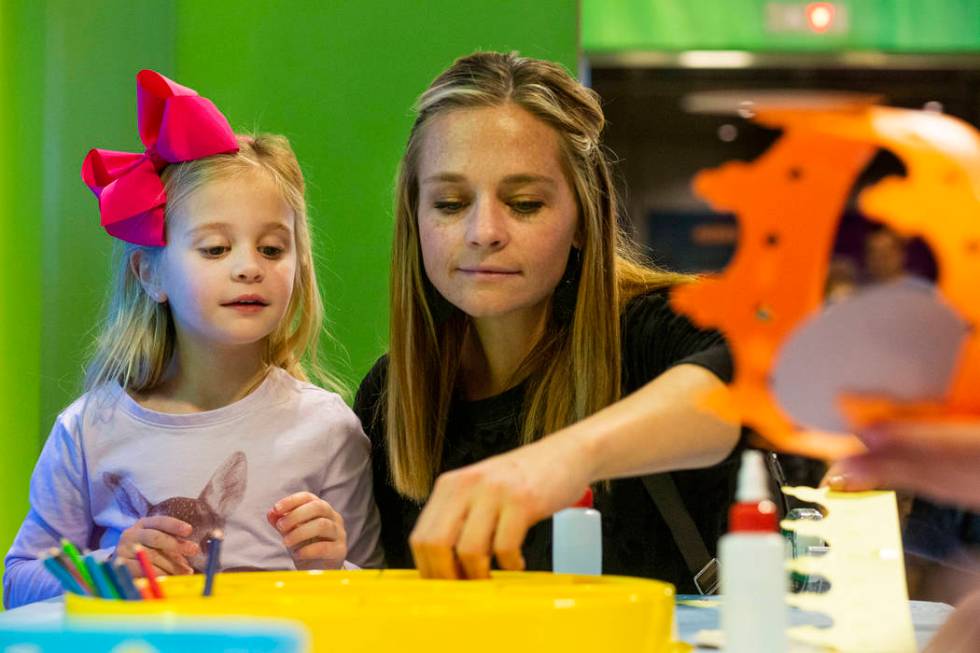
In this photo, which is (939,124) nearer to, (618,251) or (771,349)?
(771,349)

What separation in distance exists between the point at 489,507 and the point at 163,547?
696 millimetres

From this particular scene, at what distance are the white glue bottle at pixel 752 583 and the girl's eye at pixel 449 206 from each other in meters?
0.86

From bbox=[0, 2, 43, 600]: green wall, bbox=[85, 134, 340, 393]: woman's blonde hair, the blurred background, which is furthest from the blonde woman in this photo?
bbox=[0, 2, 43, 600]: green wall

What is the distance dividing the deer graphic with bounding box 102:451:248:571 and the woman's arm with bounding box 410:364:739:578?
866mm

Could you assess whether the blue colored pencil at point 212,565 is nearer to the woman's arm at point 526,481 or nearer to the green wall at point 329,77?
the woman's arm at point 526,481

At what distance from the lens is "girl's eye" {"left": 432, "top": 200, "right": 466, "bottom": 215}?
162 centimetres

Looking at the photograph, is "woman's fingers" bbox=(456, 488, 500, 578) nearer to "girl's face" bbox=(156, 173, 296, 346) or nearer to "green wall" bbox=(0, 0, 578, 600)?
"girl's face" bbox=(156, 173, 296, 346)

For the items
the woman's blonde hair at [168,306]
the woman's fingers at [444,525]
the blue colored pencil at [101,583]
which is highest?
the woman's blonde hair at [168,306]

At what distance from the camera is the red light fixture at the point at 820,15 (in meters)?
4.18

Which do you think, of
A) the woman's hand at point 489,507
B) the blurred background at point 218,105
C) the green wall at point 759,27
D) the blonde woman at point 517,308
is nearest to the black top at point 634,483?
the blonde woman at point 517,308

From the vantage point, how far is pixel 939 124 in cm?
76

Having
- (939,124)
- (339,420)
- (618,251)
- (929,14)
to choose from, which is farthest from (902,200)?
(929,14)

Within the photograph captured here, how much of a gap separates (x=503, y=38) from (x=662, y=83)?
2306 mm

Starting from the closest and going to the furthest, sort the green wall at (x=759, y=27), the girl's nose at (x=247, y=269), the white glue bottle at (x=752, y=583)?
the white glue bottle at (x=752, y=583) < the girl's nose at (x=247, y=269) < the green wall at (x=759, y=27)
